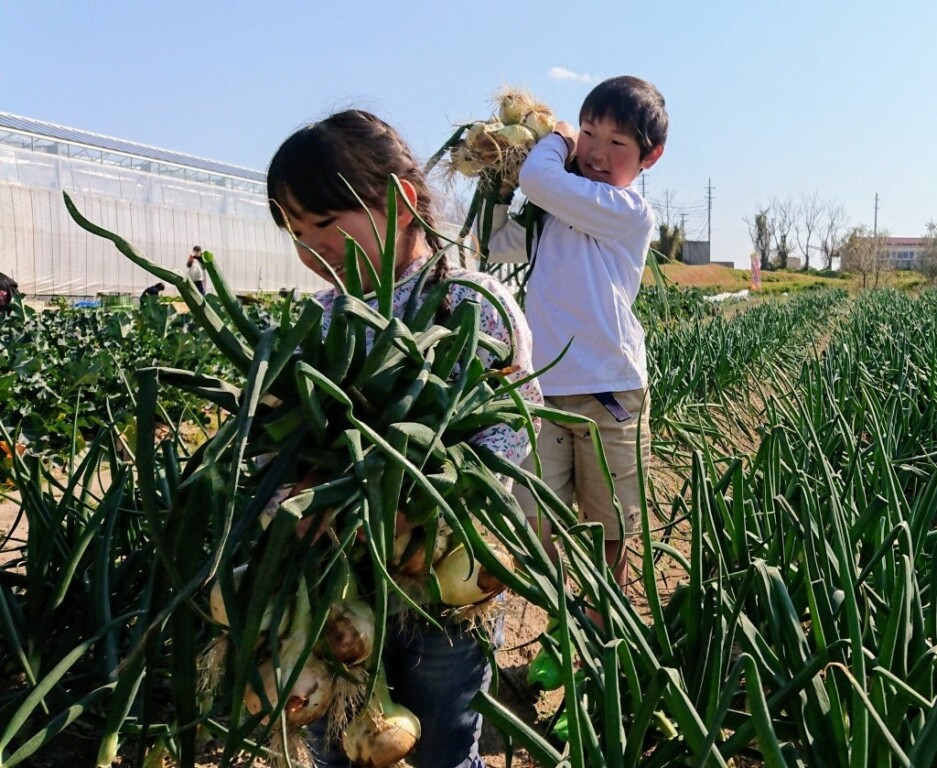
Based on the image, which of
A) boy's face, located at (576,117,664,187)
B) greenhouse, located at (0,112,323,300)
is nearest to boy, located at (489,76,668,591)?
boy's face, located at (576,117,664,187)

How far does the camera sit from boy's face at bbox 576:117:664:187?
1784mm

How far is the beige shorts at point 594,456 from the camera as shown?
5.87ft

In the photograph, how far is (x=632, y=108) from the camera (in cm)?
174

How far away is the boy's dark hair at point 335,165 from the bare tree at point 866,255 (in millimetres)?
32825

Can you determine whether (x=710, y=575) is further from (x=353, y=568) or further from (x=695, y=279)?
(x=695, y=279)

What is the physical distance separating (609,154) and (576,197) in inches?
6.2

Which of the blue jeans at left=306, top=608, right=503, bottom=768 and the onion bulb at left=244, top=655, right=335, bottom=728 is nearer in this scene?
the onion bulb at left=244, top=655, right=335, bottom=728

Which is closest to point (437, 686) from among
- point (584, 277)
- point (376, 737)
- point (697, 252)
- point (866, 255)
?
point (376, 737)

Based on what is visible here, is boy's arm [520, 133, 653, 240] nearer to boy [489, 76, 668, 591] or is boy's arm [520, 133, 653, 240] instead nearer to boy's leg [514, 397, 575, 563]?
boy [489, 76, 668, 591]

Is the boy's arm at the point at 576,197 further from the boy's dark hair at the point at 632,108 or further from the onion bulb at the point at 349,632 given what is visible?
the onion bulb at the point at 349,632

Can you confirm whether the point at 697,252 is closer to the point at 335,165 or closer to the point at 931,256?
the point at 931,256

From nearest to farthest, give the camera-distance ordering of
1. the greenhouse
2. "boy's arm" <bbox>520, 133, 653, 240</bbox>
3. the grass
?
"boy's arm" <bbox>520, 133, 653, 240</bbox> < the greenhouse < the grass

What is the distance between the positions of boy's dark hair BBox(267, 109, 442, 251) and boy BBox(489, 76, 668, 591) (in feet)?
2.14

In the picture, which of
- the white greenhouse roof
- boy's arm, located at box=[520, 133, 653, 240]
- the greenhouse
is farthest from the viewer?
the white greenhouse roof
